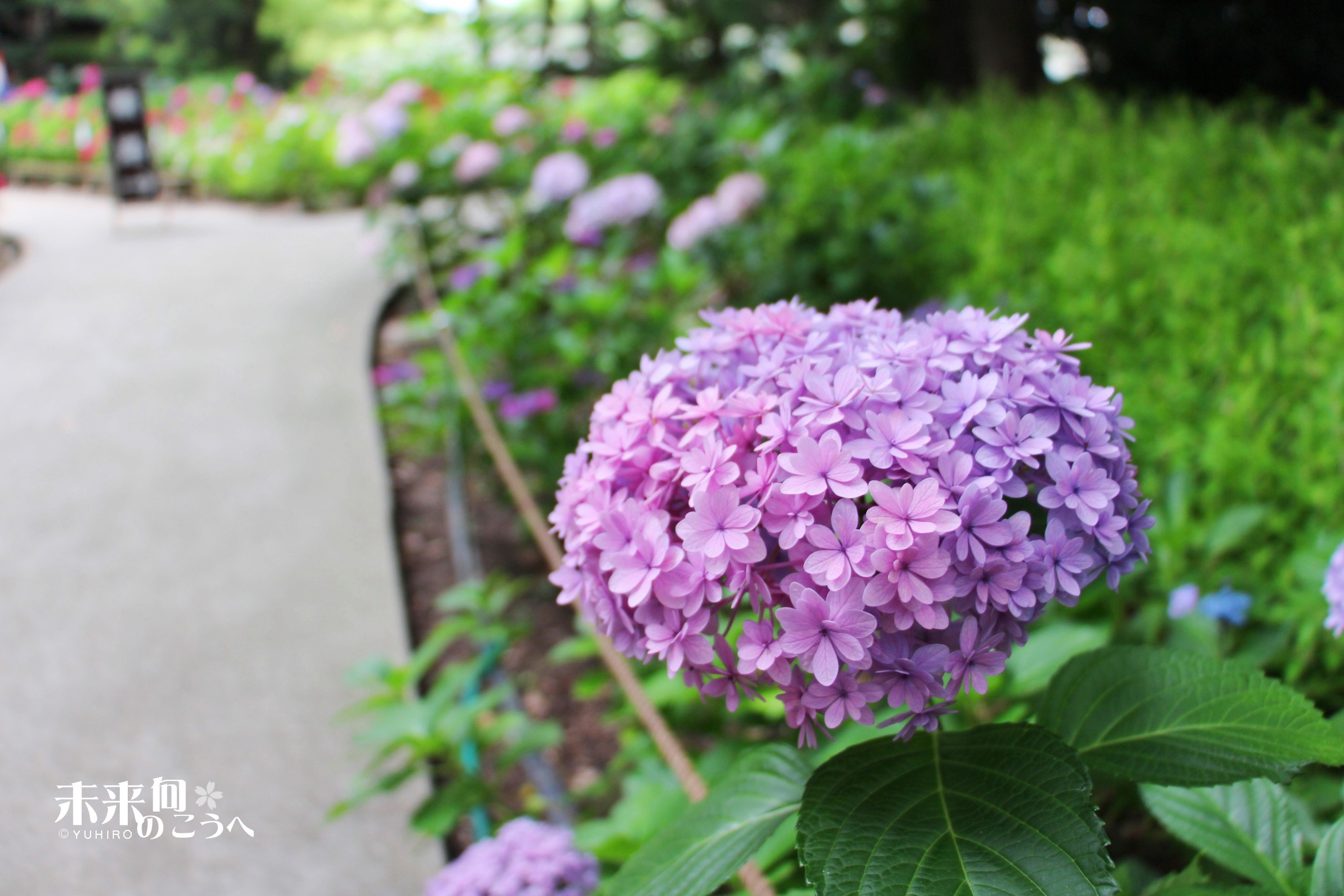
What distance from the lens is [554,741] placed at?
2.23 m

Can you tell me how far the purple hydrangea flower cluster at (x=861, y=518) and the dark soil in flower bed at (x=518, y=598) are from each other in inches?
66.6

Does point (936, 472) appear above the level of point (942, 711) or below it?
above

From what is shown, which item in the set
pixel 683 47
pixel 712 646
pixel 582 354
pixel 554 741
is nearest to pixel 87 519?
pixel 582 354

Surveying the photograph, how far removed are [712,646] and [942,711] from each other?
21 cm

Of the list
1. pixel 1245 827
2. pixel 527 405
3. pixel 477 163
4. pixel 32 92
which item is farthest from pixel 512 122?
pixel 32 92

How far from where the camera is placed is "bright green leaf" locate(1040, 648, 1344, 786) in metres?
0.90

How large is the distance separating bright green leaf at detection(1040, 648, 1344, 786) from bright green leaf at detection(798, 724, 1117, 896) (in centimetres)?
16

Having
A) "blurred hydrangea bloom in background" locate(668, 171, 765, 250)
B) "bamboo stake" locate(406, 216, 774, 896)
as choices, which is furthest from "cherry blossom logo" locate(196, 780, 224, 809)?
"blurred hydrangea bloom in background" locate(668, 171, 765, 250)

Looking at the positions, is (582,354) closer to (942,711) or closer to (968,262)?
(968,262)

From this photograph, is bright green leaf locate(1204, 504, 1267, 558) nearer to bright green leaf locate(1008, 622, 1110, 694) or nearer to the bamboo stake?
bright green leaf locate(1008, 622, 1110, 694)

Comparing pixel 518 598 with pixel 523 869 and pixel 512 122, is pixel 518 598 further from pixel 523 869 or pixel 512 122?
pixel 512 122

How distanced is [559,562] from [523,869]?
569mm

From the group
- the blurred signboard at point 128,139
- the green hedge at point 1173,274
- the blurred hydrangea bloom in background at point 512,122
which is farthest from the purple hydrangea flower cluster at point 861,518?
the blurred signboard at point 128,139

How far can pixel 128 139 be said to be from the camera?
942 cm
